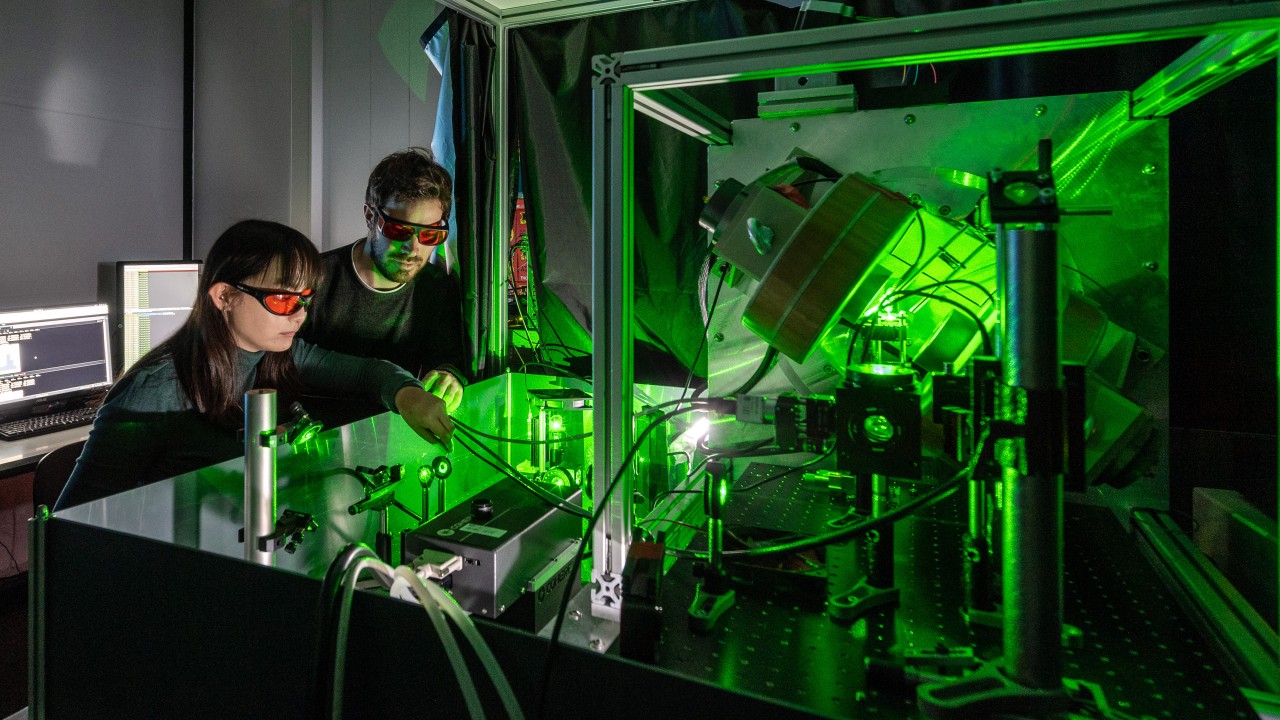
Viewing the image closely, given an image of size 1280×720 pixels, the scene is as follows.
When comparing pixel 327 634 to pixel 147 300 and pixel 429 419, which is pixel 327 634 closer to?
pixel 429 419

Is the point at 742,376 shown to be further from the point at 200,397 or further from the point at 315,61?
the point at 315,61

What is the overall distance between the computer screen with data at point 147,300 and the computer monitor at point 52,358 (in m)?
0.08

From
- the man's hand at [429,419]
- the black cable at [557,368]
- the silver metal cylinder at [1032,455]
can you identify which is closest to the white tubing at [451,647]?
the silver metal cylinder at [1032,455]

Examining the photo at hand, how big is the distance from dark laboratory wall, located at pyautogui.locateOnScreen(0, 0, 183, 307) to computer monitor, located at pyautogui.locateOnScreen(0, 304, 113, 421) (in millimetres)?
367

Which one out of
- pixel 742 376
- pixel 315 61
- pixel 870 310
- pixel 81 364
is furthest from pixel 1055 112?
pixel 81 364

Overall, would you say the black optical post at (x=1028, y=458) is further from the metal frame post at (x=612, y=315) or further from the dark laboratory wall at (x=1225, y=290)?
the dark laboratory wall at (x=1225, y=290)

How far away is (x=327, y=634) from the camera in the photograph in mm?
527

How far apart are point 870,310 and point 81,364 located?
10.4 feet

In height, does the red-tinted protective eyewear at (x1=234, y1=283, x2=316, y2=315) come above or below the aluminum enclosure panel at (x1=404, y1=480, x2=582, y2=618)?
above

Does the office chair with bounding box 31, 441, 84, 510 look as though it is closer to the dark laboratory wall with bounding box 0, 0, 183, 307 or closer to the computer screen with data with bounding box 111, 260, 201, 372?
the computer screen with data with bounding box 111, 260, 201, 372

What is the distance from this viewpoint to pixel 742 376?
4.57 ft

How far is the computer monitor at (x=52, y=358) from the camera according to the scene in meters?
2.46

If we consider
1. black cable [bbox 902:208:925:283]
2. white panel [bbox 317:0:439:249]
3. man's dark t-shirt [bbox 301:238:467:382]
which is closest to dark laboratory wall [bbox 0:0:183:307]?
white panel [bbox 317:0:439:249]

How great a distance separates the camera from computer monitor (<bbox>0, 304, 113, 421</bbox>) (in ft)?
8.06
